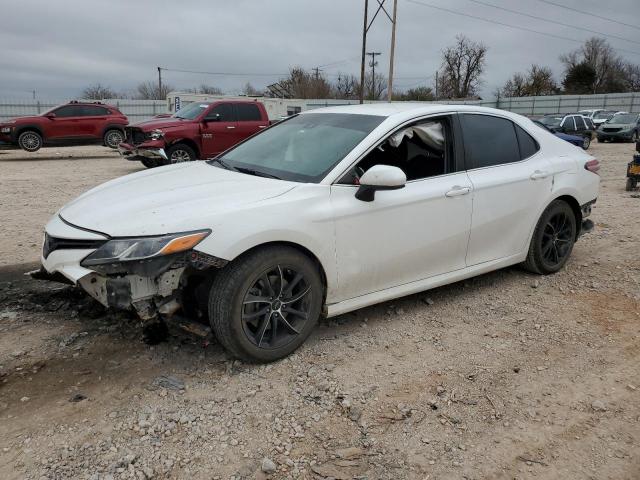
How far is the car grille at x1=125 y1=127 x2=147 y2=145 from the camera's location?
1313cm

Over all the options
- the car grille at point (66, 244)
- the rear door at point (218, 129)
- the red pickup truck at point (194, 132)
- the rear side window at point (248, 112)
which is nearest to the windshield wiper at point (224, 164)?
the car grille at point (66, 244)

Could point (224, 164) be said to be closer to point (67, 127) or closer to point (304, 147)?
point (304, 147)

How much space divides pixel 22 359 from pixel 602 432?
11.3 ft

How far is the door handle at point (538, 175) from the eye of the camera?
4.66 meters

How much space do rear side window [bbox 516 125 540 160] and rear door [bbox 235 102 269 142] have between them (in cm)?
945

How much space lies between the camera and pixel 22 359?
341 cm

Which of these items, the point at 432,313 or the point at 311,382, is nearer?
the point at 311,382

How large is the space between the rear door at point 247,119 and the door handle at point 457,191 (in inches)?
393

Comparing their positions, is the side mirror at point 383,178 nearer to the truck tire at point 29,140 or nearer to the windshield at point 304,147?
the windshield at point 304,147

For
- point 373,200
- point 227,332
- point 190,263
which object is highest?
point 373,200

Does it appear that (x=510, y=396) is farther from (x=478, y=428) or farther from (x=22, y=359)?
(x=22, y=359)

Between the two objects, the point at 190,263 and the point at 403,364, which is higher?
the point at 190,263

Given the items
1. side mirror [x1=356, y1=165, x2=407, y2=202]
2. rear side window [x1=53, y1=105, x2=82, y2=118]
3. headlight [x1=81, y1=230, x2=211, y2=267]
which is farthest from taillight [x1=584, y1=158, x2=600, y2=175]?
rear side window [x1=53, y1=105, x2=82, y2=118]

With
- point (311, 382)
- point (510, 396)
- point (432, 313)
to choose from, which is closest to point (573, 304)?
point (432, 313)
